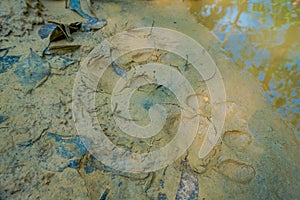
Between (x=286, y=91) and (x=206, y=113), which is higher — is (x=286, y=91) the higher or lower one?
the higher one

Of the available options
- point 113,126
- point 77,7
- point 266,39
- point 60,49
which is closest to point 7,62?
point 60,49

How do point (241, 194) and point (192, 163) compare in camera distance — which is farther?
point (192, 163)

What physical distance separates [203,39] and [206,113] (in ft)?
4.47

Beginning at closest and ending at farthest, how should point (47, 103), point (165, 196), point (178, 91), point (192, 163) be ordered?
1. point (165, 196)
2. point (192, 163)
3. point (47, 103)
4. point (178, 91)

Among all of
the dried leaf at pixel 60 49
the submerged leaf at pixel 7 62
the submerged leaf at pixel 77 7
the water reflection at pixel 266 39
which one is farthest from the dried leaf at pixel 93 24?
the water reflection at pixel 266 39

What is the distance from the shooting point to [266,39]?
308 centimetres

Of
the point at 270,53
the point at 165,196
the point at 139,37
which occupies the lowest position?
the point at 165,196

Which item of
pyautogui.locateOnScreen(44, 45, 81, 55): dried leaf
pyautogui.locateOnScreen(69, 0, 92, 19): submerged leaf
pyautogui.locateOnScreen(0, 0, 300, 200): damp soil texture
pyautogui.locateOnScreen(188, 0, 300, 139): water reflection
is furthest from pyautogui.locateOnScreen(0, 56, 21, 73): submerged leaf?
pyautogui.locateOnScreen(188, 0, 300, 139): water reflection

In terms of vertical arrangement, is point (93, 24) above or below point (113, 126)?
above

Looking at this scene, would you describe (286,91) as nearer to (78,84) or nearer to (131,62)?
(131,62)

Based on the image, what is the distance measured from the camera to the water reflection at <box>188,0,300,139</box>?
2435 millimetres

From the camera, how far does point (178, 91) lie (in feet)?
7.73

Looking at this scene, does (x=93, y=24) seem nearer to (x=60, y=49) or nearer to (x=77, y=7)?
(x=77, y=7)

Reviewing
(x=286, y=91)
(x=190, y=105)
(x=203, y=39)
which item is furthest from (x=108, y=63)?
(x=286, y=91)
